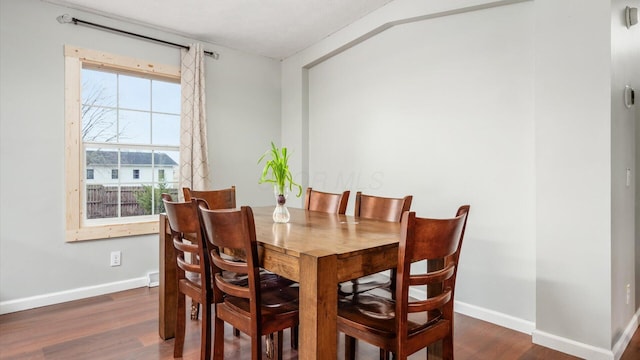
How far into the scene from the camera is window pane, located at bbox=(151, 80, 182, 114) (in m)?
3.63

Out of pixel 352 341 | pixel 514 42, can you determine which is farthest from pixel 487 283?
pixel 514 42

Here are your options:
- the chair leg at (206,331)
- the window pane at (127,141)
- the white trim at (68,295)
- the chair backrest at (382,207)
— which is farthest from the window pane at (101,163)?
the chair backrest at (382,207)

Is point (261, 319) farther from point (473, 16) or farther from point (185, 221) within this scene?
point (473, 16)

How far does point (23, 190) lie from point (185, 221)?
2.02 metres

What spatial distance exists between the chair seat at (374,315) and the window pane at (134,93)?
2978 mm

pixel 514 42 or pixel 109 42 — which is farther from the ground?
pixel 109 42

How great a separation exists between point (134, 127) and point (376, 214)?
265 cm

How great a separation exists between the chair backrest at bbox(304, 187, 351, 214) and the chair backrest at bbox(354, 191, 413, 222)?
11 cm

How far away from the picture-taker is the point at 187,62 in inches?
Result: 144

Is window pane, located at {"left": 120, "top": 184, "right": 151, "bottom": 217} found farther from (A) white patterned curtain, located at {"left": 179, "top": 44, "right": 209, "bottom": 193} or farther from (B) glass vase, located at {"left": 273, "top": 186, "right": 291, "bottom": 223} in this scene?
(B) glass vase, located at {"left": 273, "top": 186, "right": 291, "bottom": 223}

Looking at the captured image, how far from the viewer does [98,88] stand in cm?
331

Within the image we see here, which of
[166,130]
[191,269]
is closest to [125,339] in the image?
[191,269]

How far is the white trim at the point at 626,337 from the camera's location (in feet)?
6.68

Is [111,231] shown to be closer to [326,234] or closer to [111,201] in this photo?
[111,201]
